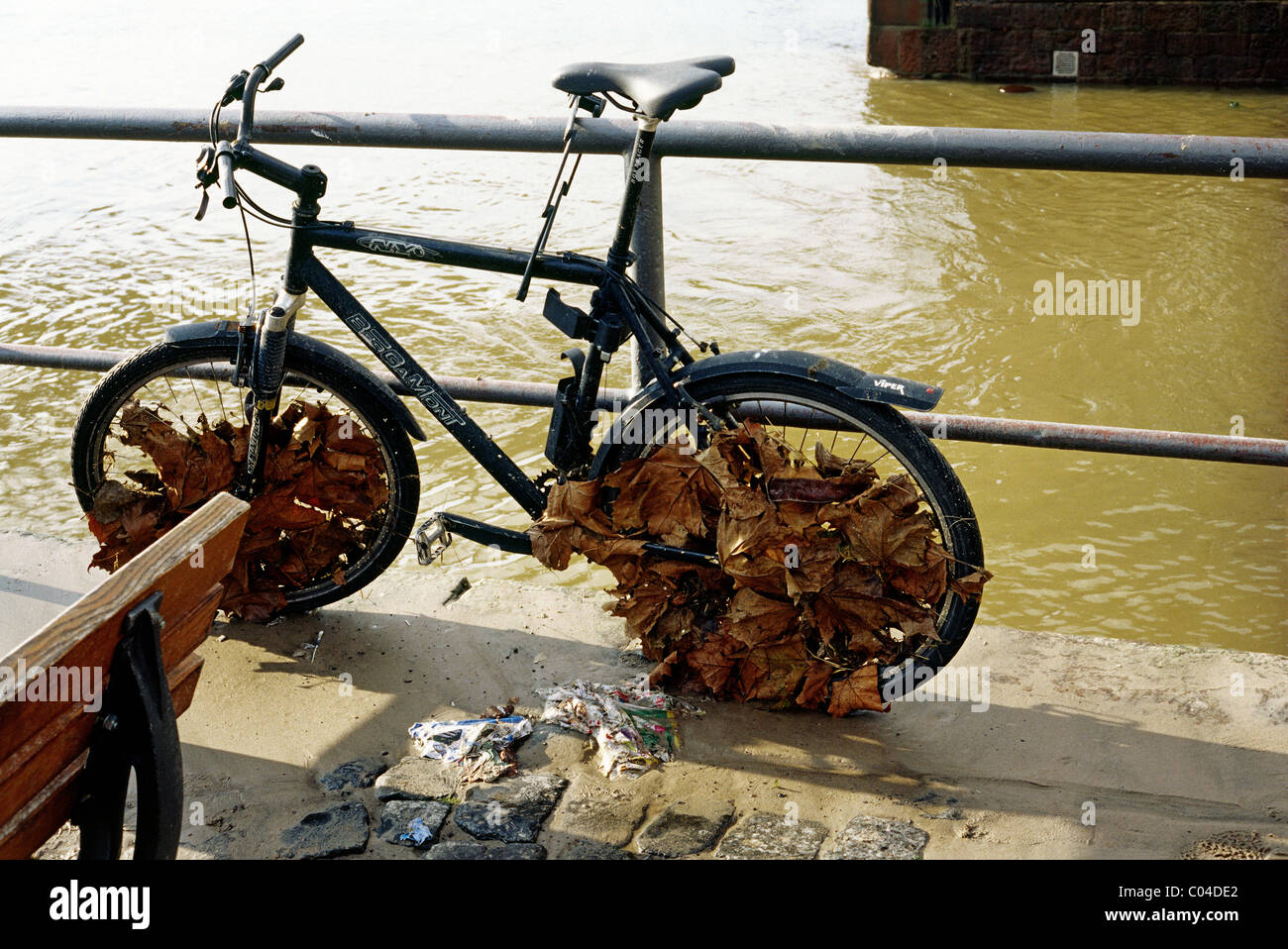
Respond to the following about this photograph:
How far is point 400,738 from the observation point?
270 centimetres

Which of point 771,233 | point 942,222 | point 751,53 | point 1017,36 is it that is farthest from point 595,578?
point 751,53

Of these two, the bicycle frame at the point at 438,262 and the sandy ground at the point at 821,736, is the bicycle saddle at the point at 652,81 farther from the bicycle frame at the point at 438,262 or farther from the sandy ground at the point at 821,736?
the sandy ground at the point at 821,736

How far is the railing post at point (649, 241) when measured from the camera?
2.82 meters

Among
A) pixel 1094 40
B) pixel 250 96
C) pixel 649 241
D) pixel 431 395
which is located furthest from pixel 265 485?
pixel 1094 40

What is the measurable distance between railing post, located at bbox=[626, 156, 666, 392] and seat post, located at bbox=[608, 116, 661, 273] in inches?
7.7

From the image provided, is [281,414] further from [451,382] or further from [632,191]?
[632,191]

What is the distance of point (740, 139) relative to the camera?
2.70m

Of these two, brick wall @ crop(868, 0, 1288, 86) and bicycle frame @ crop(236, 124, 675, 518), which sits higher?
brick wall @ crop(868, 0, 1288, 86)

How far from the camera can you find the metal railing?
2.49m

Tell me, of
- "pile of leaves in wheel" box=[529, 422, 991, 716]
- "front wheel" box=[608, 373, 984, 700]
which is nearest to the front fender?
"pile of leaves in wheel" box=[529, 422, 991, 716]

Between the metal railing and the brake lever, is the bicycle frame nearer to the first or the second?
the brake lever

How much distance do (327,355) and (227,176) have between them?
51 cm
